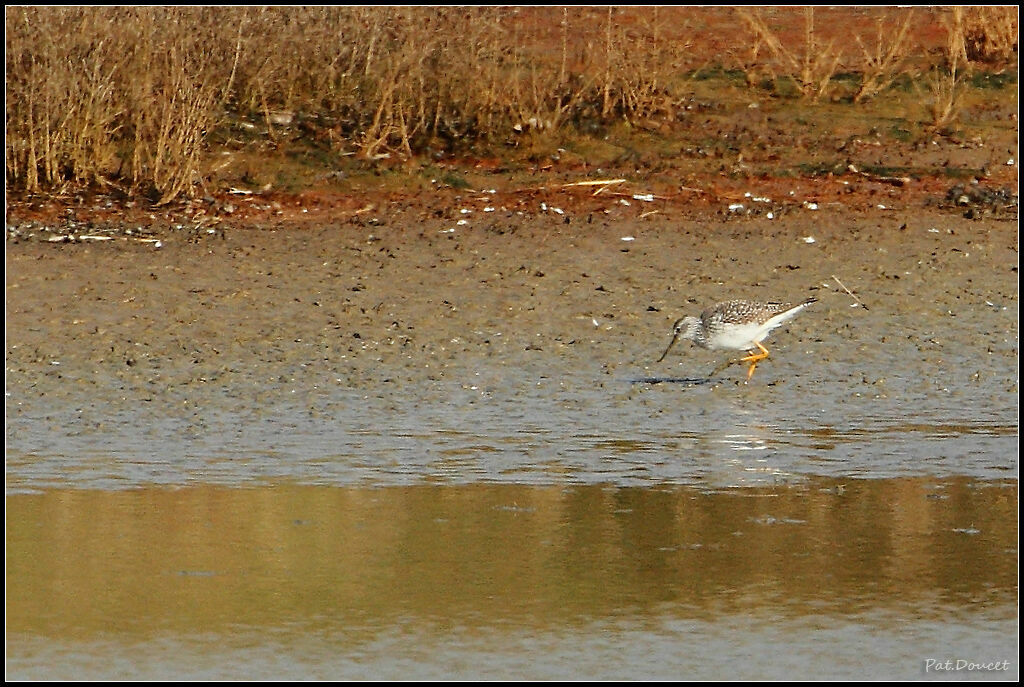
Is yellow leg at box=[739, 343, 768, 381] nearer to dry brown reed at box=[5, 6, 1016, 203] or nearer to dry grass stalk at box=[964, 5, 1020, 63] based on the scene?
dry brown reed at box=[5, 6, 1016, 203]

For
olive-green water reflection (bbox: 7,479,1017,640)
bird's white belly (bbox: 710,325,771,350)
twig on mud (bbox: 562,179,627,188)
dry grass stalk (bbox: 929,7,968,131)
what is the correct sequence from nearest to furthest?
olive-green water reflection (bbox: 7,479,1017,640) → bird's white belly (bbox: 710,325,771,350) → twig on mud (bbox: 562,179,627,188) → dry grass stalk (bbox: 929,7,968,131)

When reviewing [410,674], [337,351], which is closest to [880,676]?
[410,674]

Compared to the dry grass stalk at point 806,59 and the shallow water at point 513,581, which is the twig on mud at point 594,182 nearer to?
the dry grass stalk at point 806,59

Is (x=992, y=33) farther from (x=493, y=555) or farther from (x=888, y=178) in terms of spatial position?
(x=493, y=555)

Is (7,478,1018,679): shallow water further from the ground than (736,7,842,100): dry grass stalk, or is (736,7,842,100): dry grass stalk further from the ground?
(736,7,842,100): dry grass stalk

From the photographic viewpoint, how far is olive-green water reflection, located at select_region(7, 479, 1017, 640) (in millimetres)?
5422

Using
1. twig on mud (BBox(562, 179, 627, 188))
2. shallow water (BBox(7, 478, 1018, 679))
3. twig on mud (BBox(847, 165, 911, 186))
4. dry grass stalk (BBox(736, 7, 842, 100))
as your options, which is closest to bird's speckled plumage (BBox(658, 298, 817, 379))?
shallow water (BBox(7, 478, 1018, 679))

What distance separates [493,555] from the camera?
239 inches

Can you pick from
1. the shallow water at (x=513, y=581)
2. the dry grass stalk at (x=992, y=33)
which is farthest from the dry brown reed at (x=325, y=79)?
the shallow water at (x=513, y=581)

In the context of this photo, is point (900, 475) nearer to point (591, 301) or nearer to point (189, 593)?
point (189, 593)

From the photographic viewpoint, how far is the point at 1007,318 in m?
10.9

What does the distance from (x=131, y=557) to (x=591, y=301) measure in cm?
557

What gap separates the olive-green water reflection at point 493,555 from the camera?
5422mm

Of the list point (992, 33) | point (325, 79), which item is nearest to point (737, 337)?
point (325, 79)
